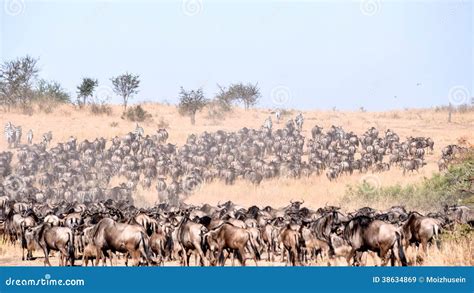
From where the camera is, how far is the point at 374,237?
58.4 ft

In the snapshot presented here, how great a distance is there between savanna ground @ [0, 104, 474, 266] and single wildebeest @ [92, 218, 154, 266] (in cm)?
365

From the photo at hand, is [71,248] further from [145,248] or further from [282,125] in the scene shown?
[282,125]

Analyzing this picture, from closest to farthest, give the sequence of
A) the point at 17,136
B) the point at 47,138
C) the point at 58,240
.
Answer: the point at 58,240
the point at 47,138
the point at 17,136

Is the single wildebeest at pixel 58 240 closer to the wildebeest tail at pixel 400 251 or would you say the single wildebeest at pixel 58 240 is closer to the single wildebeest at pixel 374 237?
the single wildebeest at pixel 374 237

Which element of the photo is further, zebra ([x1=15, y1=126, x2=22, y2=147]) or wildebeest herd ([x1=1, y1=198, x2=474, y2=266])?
zebra ([x1=15, y1=126, x2=22, y2=147])

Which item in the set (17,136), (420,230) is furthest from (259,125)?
(420,230)

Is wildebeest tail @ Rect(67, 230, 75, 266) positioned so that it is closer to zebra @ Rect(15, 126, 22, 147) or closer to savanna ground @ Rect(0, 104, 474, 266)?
savanna ground @ Rect(0, 104, 474, 266)

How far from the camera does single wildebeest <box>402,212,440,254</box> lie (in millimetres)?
19562
